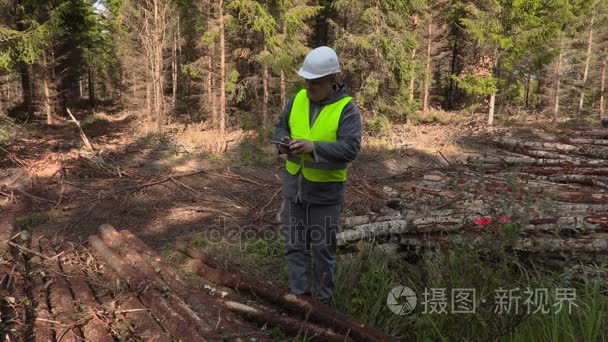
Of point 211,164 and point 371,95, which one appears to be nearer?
point 211,164

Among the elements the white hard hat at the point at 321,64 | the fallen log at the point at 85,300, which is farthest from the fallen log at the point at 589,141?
the fallen log at the point at 85,300

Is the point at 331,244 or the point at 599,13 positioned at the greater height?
the point at 599,13

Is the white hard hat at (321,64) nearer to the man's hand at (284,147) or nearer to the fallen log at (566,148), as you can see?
the man's hand at (284,147)

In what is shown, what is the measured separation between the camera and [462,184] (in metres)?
7.34

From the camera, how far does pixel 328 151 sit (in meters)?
A: 3.45

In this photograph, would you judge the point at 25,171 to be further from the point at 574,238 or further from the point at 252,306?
the point at 574,238

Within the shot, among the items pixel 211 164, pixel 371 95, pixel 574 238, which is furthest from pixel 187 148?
pixel 574 238

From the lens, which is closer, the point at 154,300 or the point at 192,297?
the point at 154,300

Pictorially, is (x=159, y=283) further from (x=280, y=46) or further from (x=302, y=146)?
(x=280, y=46)

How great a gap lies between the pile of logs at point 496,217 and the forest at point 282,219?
3 cm

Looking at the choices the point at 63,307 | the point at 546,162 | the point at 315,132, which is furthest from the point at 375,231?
the point at 546,162

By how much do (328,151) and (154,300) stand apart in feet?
6.28

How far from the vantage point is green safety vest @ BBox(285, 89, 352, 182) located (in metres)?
3.58

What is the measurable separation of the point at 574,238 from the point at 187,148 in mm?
13040
